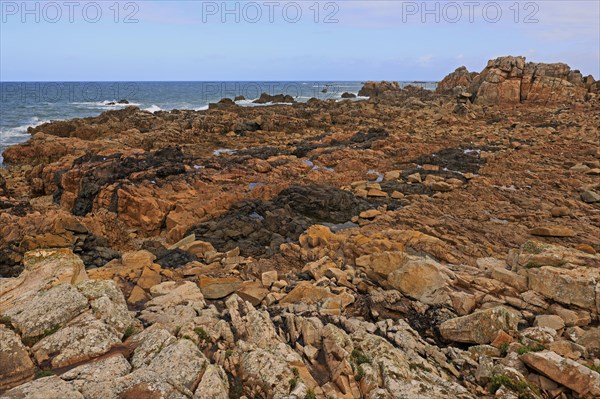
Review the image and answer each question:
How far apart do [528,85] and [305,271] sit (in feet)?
201

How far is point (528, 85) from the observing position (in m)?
58.8

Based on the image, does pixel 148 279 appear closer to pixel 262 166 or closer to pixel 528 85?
pixel 262 166

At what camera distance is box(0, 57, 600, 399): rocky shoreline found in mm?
6922

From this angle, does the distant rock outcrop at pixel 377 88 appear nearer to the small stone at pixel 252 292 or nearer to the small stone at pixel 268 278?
the small stone at pixel 268 278

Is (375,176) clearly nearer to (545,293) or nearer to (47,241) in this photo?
(545,293)

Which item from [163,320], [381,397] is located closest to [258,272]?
[163,320]

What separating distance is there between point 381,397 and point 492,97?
204 feet

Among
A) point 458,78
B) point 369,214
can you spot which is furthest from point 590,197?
point 458,78

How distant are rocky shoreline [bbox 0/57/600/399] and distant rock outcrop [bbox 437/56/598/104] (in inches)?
1163

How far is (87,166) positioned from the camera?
74.3 feet

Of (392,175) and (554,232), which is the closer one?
(554,232)

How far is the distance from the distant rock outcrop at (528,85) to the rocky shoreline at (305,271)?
96.9 feet

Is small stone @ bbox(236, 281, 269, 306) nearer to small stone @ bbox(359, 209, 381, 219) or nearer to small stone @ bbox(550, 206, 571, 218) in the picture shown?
small stone @ bbox(359, 209, 381, 219)

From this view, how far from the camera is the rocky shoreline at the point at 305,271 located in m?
6.92
